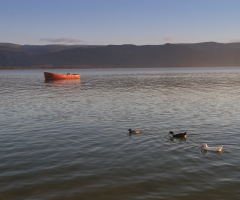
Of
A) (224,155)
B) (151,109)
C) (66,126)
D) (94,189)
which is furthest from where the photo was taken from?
(151,109)

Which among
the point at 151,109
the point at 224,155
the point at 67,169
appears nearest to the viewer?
the point at 67,169

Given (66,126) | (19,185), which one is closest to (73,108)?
(66,126)

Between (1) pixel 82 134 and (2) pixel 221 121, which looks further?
(2) pixel 221 121

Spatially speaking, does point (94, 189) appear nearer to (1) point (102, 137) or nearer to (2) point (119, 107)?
(1) point (102, 137)

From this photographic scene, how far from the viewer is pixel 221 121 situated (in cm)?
2120

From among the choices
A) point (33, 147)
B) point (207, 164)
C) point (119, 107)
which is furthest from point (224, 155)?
point (119, 107)

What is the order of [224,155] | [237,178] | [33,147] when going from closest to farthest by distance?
[237,178]
[224,155]
[33,147]

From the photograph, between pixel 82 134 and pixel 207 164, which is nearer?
pixel 207 164

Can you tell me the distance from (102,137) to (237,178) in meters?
8.76

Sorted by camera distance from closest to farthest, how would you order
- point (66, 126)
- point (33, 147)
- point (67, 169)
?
1. point (67, 169)
2. point (33, 147)
3. point (66, 126)

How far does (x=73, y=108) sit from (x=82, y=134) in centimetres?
1104

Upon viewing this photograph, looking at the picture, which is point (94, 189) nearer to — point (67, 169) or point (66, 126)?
point (67, 169)

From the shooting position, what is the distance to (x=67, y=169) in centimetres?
1182

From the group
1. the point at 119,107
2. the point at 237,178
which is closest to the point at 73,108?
the point at 119,107
